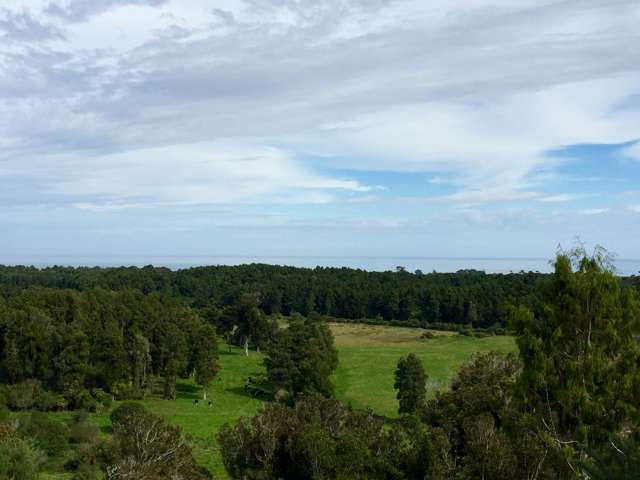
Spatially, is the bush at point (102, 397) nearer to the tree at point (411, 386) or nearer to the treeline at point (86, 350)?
the treeline at point (86, 350)

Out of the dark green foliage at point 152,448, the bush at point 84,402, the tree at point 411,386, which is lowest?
the bush at point 84,402

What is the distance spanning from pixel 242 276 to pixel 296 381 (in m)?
89.8

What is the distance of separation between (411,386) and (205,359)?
69.8ft

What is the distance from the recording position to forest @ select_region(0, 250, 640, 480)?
16562mm

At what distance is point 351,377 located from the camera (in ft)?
218

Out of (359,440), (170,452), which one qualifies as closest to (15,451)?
(170,452)

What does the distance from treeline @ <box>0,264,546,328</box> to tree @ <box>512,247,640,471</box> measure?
80172mm

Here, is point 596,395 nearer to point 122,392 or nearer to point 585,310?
point 585,310

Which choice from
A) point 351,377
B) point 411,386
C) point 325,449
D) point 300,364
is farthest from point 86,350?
point 325,449

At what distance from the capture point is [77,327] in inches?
2356

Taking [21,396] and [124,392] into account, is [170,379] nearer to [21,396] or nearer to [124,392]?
[124,392]

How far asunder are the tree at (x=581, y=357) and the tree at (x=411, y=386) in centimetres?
3087

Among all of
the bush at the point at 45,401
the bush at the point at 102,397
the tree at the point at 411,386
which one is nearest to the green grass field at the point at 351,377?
the tree at the point at 411,386

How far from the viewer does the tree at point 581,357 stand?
53.0ft
